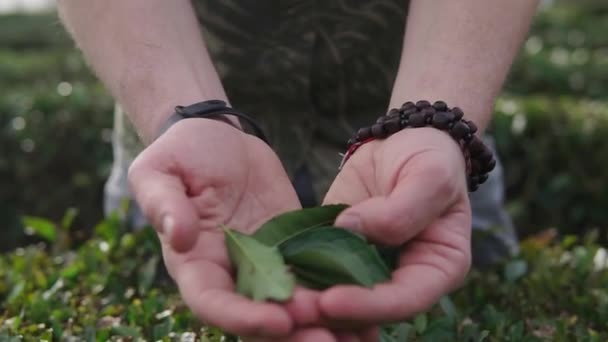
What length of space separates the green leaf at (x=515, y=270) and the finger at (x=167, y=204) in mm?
1198

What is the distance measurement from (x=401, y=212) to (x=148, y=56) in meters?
0.65

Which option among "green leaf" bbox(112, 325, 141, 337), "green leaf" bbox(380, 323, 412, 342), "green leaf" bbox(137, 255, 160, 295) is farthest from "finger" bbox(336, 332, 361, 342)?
"green leaf" bbox(137, 255, 160, 295)

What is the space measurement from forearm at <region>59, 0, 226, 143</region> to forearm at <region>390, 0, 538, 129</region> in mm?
406

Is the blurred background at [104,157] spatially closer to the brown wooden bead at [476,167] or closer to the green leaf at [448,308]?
the green leaf at [448,308]

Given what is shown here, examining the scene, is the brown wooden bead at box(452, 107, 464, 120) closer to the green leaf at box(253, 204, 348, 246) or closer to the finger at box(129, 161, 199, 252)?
the green leaf at box(253, 204, 348, 246)

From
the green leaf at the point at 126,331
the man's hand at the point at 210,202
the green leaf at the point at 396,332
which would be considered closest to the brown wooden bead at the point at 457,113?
the man's hand at the point at 210,202

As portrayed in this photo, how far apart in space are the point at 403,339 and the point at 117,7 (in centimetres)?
88

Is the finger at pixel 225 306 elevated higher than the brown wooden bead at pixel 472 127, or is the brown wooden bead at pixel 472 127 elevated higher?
the brown wooden bead at pixel 472 127

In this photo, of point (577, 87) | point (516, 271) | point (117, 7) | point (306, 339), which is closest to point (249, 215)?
point (306, 339)

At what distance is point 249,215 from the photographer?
1585 millimetres

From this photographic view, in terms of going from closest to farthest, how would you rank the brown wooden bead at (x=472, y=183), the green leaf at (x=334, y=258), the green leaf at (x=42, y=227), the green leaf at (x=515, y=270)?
the green leaf at (x=334, y=258), the brown wooden bead at (x=472, y=183), the green leaf at (x=515, y=270), the green leaf at (x=42, y=227)

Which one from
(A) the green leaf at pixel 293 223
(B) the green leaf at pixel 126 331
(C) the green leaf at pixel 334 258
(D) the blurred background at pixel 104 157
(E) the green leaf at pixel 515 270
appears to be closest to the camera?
(C) the green leaf at pixel 334 258

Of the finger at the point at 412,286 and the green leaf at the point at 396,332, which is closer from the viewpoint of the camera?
the finger at the point at 412,286

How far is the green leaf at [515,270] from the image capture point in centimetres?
235
